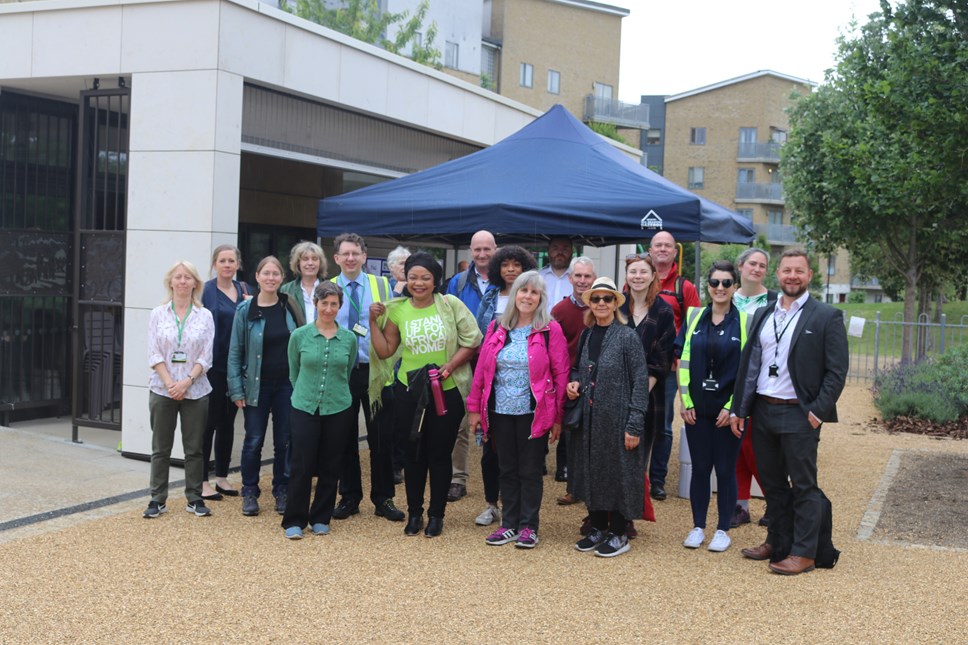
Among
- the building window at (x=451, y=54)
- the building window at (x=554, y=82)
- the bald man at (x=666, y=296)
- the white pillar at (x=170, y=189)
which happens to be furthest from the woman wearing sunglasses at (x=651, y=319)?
the building window at (x=554, y=82)

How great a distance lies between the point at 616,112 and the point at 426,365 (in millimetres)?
46458

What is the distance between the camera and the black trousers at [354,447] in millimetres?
6859

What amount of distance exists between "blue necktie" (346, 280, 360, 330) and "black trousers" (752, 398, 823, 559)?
9.64 feet

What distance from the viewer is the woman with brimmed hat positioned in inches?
241

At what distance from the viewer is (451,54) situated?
42000 millimetres

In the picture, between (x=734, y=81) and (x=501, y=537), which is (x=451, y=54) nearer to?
(x=734, y=81)

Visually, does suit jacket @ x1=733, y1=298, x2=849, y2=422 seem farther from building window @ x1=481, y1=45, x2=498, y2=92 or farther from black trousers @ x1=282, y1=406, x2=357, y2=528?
building window @ x1=481, y1=45, x2=498, y2=92

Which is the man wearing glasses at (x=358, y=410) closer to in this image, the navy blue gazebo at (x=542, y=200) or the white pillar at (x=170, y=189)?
the navy blue gazebo at (x=542, y=200)

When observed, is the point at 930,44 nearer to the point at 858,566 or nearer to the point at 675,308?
the point at 675,308

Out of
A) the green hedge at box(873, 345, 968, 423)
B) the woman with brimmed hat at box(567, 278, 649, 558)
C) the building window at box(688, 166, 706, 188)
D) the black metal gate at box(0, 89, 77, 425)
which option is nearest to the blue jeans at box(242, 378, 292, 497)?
the woman with brimmed hat at box(567, 278, 649, 558)

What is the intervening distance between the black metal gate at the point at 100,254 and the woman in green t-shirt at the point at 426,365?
11.7 feet

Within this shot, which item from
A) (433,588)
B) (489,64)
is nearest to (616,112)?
(489,64)

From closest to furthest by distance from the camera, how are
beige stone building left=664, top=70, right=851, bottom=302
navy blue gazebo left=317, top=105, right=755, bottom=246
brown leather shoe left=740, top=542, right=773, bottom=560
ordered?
brown leather shoe left=740, top=542, right=773, bottom=560 < navy blue gazebo left=317, top=105, right=755, bottom=246 < beige stone building left=664, top=70, right=851, bottom=302

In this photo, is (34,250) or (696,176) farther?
(696,176)
